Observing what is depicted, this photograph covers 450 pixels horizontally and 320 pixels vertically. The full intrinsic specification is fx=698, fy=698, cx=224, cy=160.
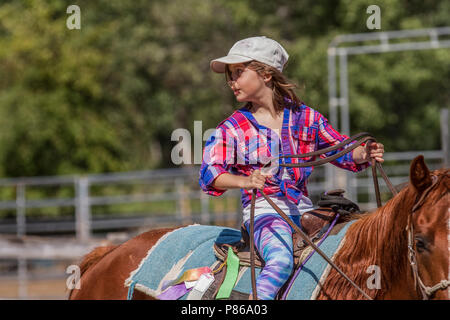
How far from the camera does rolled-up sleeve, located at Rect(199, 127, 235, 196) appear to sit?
9.84 ft

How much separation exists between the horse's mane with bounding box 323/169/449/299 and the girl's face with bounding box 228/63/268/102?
0.75 m

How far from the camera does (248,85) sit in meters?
3.17

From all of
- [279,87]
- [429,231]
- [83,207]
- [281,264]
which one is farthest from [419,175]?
[83,207]

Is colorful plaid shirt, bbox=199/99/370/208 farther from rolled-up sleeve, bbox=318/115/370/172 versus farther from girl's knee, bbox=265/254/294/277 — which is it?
girl's knee, bbox=265/254/294/277

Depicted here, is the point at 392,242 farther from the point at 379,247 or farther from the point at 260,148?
the point at 260,148

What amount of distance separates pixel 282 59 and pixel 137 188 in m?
18.9

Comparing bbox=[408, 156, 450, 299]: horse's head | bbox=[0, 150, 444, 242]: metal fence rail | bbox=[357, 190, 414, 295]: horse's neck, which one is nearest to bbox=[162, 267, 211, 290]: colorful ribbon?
bbox=[357, 190, 414, 295]: horse's neck

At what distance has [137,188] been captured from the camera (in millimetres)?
21875

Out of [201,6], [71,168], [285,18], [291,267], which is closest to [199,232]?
[291,267]

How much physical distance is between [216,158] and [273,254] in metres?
0.49

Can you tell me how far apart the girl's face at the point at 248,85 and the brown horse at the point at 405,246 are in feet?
2.38

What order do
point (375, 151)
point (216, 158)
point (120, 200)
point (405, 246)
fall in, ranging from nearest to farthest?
point (405, 246), point (216, 158), point (375, 151), point (120, 200)

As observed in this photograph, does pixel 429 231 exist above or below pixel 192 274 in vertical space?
above
